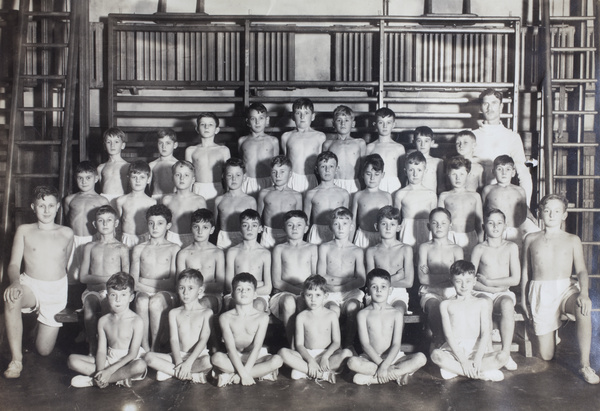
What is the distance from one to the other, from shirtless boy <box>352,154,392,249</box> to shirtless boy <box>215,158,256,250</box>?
931 millimetres

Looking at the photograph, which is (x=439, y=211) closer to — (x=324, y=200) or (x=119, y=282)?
(x=324, y=200)

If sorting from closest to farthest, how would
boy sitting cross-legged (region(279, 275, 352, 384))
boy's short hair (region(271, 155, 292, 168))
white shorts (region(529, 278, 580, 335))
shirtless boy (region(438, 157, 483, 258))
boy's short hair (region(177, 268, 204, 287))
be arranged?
boy sitting cross-legged (region(279, 275, 352, 384))
boy's short hair (region(177, 268, 204, 287))
white shorts (region(529, 278, 580, 335))
shirtless boy (region(438, 157, 483, 258))
boy's short hair (region(271, 155, 292, 168))

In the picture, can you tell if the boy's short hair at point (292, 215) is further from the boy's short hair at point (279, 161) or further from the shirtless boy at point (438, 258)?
the shirtless boy at point (438, 258)

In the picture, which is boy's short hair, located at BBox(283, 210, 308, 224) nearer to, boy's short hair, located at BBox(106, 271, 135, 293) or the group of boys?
the group of boys

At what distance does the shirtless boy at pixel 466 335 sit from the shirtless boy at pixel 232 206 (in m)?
1.83

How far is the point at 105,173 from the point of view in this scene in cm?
507

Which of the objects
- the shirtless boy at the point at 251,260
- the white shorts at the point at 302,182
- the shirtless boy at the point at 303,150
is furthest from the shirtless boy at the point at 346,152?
the shirtless boy at the point at 251,260

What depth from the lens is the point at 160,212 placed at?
436cm

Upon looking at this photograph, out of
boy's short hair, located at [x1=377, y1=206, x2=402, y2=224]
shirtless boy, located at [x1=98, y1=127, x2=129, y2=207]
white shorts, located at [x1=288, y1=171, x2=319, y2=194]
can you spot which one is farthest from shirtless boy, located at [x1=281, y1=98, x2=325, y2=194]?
shirtless boy, located at [x1=98, y1=127, x2=129, y2=207]

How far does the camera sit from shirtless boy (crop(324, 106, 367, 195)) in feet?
16.8

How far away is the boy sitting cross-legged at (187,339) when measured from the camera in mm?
3742

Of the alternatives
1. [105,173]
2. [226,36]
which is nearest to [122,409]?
[105,173]

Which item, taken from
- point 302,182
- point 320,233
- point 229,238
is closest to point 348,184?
point 302,182

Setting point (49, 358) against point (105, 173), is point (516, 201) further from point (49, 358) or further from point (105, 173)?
point (49, 358)
